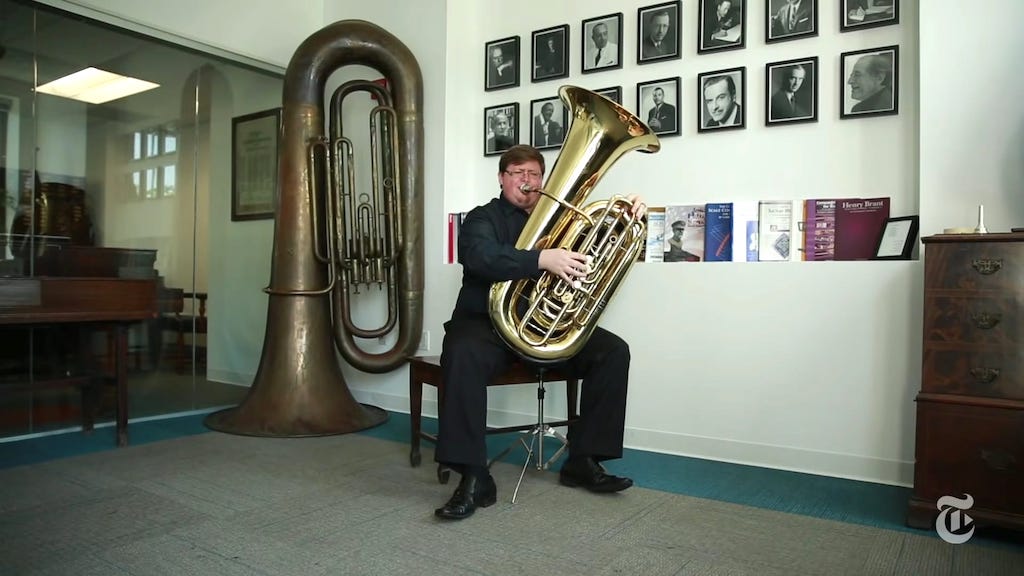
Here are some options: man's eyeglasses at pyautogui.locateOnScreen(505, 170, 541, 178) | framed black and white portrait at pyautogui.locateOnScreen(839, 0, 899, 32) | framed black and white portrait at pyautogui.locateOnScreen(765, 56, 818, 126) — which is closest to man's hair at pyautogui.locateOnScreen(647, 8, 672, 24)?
framed black and white portrait at pyautogui.locateOnScreen(765, 56, 818, 126)

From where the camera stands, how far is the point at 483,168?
12.9ft

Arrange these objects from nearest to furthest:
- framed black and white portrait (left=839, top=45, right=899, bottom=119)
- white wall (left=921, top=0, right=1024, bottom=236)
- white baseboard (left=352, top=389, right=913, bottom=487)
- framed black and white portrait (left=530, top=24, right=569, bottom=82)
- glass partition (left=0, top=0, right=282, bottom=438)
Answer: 1. white wall (left=921, top=0, right=1024, bottom=236)
2. white baseboard (left=352, top=389, right=913, bottom=487)
3. framed black and white portrait (left=839, top=45, right=899, bottom=119)
4. glass partition (left=0, top=0, right=282, bottom=438)
5. framed black and white portrait (left=530, top=24, right=569, bottom=82)

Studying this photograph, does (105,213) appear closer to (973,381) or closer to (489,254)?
(489,254)

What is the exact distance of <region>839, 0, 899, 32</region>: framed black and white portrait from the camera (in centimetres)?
275

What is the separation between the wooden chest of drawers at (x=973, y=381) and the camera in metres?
2.02

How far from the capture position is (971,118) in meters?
2.47

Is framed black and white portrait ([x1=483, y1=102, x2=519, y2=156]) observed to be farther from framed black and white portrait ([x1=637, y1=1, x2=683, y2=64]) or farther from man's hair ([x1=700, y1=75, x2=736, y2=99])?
man's hair ([x1=700, y1=75, x2=736, y2=99])

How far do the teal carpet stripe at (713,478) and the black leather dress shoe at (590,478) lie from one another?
178mm

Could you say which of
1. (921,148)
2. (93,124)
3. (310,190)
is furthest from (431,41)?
(921,148)

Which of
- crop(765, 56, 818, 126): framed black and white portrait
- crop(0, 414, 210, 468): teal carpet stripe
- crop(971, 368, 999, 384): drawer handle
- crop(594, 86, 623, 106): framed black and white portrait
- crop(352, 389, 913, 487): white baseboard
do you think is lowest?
crop(0, 414, 210, 468): teal carpet stripe

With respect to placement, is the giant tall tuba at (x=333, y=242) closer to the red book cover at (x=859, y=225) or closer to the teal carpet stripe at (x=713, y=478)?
the teal carpet stripe at (x=713, y=478)

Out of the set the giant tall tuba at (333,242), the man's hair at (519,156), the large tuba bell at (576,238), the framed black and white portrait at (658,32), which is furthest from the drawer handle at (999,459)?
the giant tall tuba at (333,242)

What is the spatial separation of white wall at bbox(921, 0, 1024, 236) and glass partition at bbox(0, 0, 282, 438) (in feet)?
10.9

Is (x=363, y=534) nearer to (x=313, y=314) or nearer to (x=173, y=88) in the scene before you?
(x=313, y=314)
